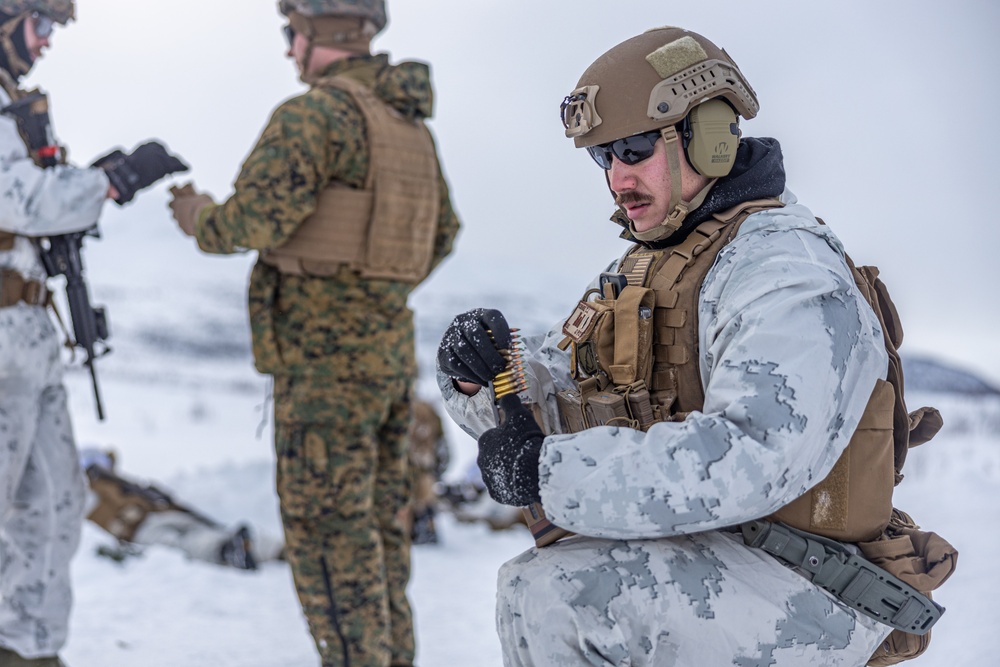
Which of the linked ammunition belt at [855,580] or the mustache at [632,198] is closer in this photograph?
the linked ammunition belt at [855,580]

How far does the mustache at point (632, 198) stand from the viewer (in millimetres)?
1725

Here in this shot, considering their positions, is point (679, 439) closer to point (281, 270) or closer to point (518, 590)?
point (518, 590)

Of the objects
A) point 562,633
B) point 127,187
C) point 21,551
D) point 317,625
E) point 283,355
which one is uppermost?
point 127,187

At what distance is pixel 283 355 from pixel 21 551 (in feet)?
3.60

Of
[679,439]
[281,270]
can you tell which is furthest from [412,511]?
[679,439]

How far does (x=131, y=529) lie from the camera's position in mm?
4754

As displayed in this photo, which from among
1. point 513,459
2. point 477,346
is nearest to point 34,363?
point 477,346

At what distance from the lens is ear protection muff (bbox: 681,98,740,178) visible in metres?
1.65

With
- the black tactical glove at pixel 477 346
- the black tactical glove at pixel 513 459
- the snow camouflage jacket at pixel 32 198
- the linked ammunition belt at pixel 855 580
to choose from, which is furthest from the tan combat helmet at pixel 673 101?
the snow camouflage jacket at pixel 32 198

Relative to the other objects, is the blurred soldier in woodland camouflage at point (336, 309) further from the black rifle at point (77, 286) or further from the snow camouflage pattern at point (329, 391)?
the black rifle at point (77, 286)

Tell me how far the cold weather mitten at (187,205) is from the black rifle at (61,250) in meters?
0.29

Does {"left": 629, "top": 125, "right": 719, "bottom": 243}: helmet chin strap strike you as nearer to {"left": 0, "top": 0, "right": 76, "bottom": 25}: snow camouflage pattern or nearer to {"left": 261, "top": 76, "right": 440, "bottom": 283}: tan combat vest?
{"left": 261, "top": 76, "right": 440, "bottom": 283}: tan combat vest

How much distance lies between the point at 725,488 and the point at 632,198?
0.66 metres

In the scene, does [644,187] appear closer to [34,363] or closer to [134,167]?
[134,167]
